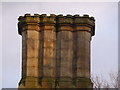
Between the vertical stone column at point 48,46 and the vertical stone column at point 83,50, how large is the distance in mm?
1303

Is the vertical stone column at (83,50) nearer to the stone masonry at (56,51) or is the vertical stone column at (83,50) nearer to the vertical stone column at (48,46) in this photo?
the stone masonry at (56,51)

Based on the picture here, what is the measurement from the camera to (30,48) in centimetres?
2166

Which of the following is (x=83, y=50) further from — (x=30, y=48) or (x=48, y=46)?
(x=30, y=48)

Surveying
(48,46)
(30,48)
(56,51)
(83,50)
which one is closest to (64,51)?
(56,51)

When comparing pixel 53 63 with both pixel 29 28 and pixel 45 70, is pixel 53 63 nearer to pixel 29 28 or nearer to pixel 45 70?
pixel 45 70

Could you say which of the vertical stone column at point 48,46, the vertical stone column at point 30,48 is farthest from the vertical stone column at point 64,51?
the vertical stone column at point 30,48

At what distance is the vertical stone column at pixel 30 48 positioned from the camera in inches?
842

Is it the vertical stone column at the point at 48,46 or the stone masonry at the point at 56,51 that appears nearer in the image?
the stone masonry at the point at 56,51

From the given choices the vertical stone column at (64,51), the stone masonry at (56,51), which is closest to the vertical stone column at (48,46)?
the stone masonry at (56,51)

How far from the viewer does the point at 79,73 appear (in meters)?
21.5


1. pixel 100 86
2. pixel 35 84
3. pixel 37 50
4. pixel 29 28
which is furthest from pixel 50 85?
pixel 100 86

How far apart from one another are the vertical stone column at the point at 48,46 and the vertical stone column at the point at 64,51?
290 mm

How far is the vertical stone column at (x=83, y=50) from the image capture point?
69.8 ft

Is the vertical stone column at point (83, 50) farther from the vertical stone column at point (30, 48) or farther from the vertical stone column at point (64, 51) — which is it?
the vertical stone column at point (30, 48)
